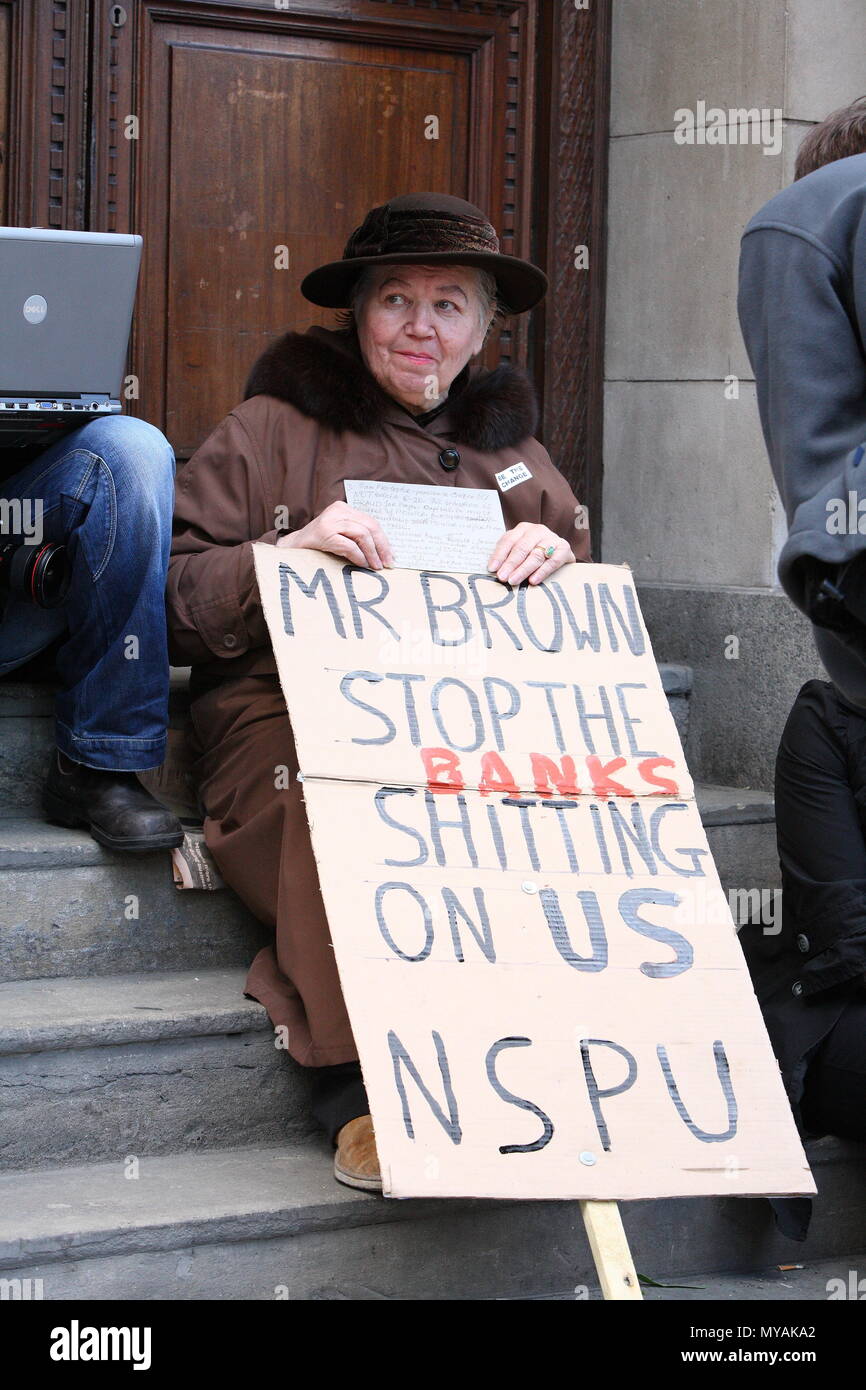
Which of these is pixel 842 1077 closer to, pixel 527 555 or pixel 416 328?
pixel 527 555

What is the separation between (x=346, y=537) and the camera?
9.22ft

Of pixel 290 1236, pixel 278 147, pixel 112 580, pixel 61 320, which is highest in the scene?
pixel 278 147

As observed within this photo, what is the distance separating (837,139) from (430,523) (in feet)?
4.56

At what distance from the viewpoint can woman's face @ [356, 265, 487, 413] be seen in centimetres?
323

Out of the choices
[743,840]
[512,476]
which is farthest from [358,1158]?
[743,840]

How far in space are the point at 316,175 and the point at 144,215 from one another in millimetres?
469

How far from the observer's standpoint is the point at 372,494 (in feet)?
9.78

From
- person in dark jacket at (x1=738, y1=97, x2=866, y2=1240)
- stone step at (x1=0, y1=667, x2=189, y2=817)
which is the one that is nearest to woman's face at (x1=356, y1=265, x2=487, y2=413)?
stone step at (x1=0, y1=667, x2=189, y2=817)

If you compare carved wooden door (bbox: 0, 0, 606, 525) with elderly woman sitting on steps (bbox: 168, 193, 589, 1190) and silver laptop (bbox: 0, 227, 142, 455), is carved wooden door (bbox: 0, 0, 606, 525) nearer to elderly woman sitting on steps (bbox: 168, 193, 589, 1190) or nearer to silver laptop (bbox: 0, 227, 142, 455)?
elderly woman sitting on steps (bbox: 168, 193, 589, 1190)

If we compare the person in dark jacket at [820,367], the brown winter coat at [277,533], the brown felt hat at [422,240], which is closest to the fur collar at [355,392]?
the brown winter coat at [277,533]

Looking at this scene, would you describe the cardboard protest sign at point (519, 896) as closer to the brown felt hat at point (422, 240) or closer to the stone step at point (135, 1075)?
the stone step at point (135, 1075)

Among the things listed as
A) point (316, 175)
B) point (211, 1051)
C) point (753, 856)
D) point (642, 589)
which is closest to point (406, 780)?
point (211, 1051)

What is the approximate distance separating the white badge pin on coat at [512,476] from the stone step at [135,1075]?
3.66 ft

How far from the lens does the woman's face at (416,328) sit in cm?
323
